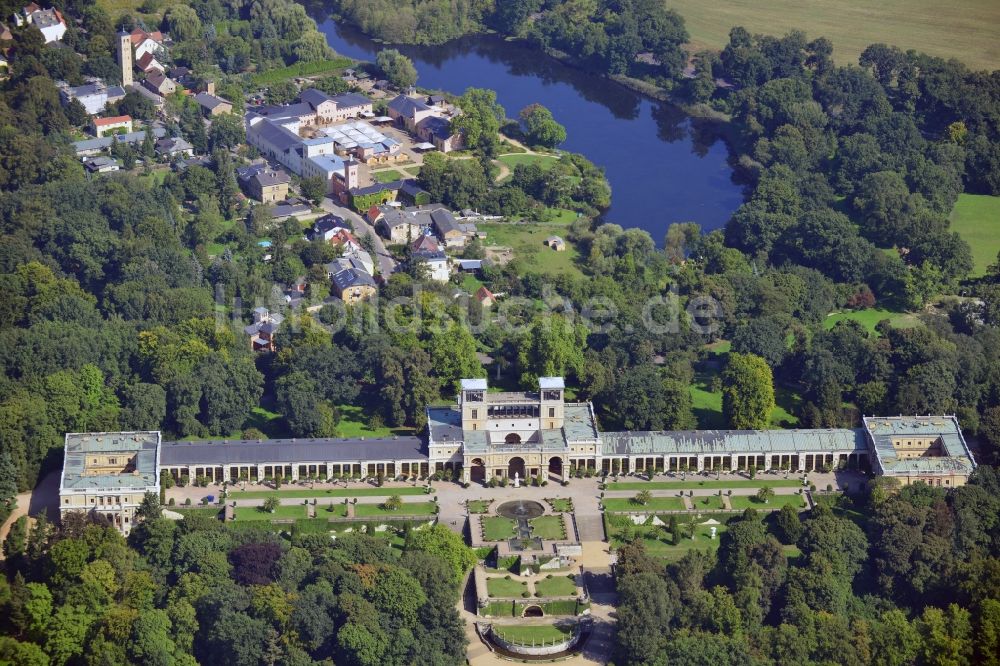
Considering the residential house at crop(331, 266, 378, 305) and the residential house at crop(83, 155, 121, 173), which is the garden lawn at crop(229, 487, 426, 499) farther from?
the residential house at crop(83, 155, 121, 173)

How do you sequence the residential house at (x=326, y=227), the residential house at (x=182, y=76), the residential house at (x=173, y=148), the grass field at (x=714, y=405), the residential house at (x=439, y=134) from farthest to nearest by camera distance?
1. the residential house at (x=182, y=76)
2. the residential house at (x=439, y=134)
3. the residential house at (x=173, y=148)
4. the residential house at (x=326, y=227)
5. the grass field at (x=714, y=405)

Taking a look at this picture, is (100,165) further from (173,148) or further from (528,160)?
(528,160)

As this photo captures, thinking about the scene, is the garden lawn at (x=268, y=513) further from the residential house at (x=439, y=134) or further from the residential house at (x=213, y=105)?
the residential house at (x=213, y=105)

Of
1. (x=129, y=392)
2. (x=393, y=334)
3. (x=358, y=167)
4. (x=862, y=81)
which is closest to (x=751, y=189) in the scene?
(x=862, y=81)

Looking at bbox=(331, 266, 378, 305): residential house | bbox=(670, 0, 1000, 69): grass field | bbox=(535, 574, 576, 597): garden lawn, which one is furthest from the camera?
bbox=(670, 0, 1000, 69): grass field

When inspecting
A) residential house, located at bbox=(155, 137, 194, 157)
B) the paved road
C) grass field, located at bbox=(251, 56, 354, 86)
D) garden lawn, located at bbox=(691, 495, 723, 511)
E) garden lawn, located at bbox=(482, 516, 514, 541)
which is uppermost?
Result: garden lawn, located at bbox=(691, 495, 723, 511)

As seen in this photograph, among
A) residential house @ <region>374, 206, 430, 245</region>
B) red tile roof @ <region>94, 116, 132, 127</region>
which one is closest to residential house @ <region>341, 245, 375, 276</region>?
residential house @ <region>374, 206, 430, 245</region>

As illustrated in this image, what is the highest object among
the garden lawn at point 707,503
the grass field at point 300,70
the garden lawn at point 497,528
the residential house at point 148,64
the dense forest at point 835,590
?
the dense forest at point 835,590

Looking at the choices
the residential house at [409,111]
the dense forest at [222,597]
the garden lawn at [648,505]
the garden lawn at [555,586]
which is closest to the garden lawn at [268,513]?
the dense forest at [222,597]
